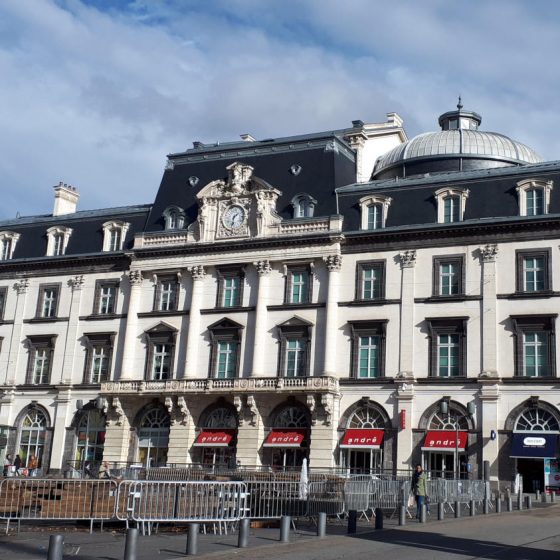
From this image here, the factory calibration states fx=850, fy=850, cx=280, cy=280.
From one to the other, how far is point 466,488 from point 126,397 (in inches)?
972

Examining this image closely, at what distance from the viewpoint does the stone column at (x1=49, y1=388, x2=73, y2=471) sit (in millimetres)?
54875

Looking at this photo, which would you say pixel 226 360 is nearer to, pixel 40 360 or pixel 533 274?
pixel 40 360

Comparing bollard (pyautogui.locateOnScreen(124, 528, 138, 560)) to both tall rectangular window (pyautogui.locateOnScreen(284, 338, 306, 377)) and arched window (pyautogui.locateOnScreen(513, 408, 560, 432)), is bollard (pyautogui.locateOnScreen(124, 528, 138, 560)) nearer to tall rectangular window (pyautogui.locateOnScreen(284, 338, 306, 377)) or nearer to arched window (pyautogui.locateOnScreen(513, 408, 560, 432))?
arched window (pyautogui.locateOnScreen(513, 408, 560, 432))

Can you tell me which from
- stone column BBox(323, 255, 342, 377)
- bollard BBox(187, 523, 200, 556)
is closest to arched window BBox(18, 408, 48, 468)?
stone column BBox(323, 255, 342, 377)

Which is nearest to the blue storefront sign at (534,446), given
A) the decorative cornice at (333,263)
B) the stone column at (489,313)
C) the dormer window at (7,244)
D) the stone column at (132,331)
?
the stone column at (489,313)

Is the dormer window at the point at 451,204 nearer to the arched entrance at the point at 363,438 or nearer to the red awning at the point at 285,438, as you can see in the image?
the arched entrance at the point at 363,438

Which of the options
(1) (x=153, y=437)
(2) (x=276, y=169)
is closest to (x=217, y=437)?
(1) (x=153, y=437)

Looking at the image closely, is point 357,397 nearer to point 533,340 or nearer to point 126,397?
point 533,340

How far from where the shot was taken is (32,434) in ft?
187

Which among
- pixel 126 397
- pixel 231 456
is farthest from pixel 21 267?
pixel 231 456

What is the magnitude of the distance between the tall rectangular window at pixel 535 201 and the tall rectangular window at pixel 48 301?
3178cm

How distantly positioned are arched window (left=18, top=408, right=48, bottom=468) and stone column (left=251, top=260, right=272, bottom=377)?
16.0 metres

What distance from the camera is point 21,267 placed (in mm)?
60562

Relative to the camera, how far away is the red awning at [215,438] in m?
50.1
